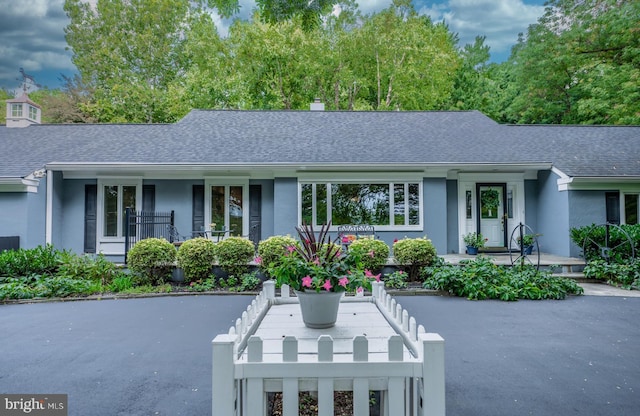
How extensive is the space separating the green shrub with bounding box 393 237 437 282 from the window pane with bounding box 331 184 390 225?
2.62 m

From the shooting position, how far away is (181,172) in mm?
10539

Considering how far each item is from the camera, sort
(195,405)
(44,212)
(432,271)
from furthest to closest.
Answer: (44,212)
(432,271)
(195,405)

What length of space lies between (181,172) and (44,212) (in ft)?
11.7

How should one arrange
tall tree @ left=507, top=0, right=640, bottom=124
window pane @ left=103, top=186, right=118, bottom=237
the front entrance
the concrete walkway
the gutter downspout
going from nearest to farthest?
the concrete walkway < the gutter downspout < window pane @ left=103, top=186, right=118, bottom=237 < the front entrance < tall tree @ left=507, top=0, right=640, bottom=124

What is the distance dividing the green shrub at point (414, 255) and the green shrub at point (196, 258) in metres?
3.81

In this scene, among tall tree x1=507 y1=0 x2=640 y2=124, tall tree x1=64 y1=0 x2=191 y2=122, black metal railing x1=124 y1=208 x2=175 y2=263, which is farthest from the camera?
tall tree x1=64 y1=0 x2=191 y2=122

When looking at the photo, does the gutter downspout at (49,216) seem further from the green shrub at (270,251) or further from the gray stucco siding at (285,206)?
the green shrub at (270,251)

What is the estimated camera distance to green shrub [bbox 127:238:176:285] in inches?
292

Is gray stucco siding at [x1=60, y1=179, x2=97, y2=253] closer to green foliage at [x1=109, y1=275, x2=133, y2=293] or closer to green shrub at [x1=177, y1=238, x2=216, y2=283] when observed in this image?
green foliage at [x1=109, y1=275, x2=133, y2=293]

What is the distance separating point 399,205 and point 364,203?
963 millimetres

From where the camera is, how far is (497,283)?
275 inches

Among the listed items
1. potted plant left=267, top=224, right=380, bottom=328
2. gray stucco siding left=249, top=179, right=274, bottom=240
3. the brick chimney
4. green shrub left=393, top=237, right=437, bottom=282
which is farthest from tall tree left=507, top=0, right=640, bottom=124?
the brick chimney

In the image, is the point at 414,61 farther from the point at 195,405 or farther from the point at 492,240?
the point at 195,405

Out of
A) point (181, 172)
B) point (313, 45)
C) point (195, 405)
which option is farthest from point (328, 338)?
point (313, 45)
